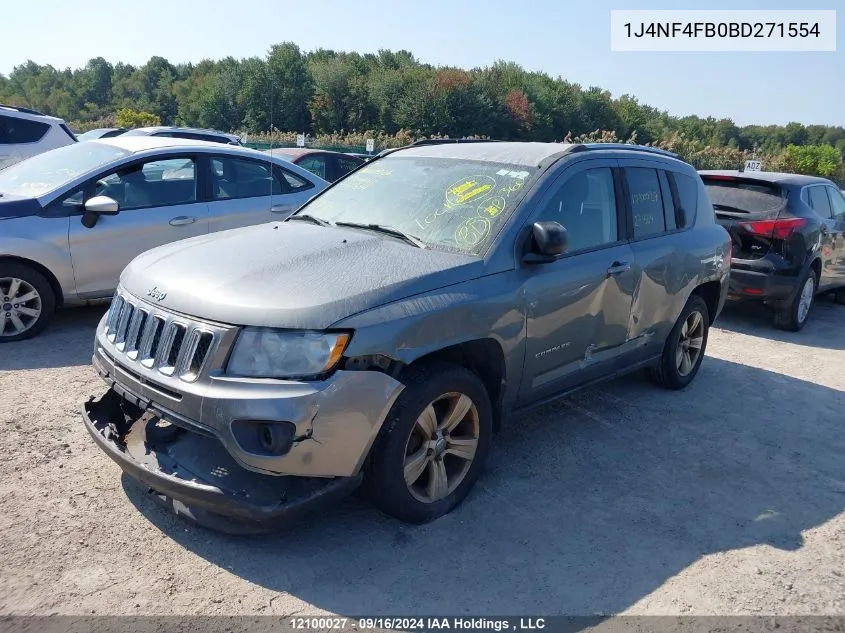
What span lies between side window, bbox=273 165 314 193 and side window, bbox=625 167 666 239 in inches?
154

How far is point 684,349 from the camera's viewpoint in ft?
18.7

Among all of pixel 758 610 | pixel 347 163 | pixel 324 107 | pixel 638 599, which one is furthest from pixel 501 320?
pixel 324 107

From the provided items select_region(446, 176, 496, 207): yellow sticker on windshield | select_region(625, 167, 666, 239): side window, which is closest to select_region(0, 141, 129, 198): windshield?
select_region(446, 176, 496, 207): yellow sticker on windshield

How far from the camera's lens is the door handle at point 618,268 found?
14.5 feet

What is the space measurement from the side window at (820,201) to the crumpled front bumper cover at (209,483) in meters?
7.54

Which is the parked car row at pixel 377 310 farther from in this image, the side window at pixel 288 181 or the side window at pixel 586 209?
the side window at pixel 288 181

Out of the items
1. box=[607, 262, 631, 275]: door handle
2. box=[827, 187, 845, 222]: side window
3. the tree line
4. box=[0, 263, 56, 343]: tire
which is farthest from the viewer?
the tree line

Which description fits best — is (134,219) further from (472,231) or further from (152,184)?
(472,231)

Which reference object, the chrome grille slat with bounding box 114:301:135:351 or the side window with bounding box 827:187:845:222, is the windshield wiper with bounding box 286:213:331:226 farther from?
the side window with bounding box 827:187:845:222

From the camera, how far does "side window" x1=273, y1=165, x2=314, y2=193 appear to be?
24.5ft

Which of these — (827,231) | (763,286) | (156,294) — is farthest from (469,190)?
(827,231)

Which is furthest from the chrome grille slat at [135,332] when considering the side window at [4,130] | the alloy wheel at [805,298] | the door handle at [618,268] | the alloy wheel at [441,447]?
the side window at [4,130]

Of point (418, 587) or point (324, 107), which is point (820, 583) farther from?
point (324, 107)

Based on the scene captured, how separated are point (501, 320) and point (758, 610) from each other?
1735 mm
